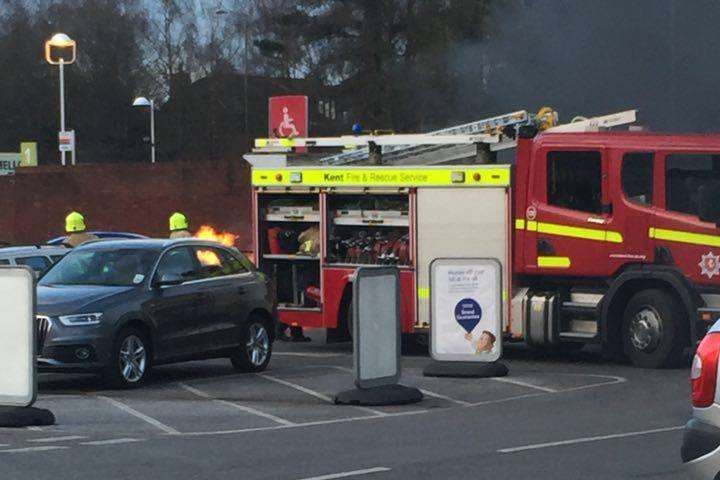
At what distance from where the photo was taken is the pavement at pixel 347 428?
1066cm

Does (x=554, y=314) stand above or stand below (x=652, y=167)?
below

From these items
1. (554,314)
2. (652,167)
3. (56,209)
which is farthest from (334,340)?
(56,209)

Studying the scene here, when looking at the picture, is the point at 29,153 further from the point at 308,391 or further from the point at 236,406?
the point at 236,406

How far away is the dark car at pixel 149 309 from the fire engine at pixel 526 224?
225cm

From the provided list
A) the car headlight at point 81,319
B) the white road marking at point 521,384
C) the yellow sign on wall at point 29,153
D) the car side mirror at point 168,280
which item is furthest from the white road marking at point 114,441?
the yellow sign on wall at point 29,153

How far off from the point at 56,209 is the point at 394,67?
37.7 feet

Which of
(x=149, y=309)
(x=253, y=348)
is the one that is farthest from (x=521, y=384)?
(x=149, y=309)

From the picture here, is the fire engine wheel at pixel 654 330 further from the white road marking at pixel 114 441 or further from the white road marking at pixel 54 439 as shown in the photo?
the white road marking at pixel 54 439

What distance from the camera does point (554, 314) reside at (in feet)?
62.7

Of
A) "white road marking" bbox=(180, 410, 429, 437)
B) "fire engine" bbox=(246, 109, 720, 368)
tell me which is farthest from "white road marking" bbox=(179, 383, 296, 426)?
"fire engine" bbox=(246, 109, 720, 368)

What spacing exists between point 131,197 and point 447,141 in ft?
88.7

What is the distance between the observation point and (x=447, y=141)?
65.5 ft

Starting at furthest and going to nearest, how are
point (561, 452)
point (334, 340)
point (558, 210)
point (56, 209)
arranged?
point (56, 209)
point (334, 340)
point (558, 210)
point (561, 452)

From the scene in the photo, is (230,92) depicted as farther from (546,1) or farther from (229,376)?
(229,376)
